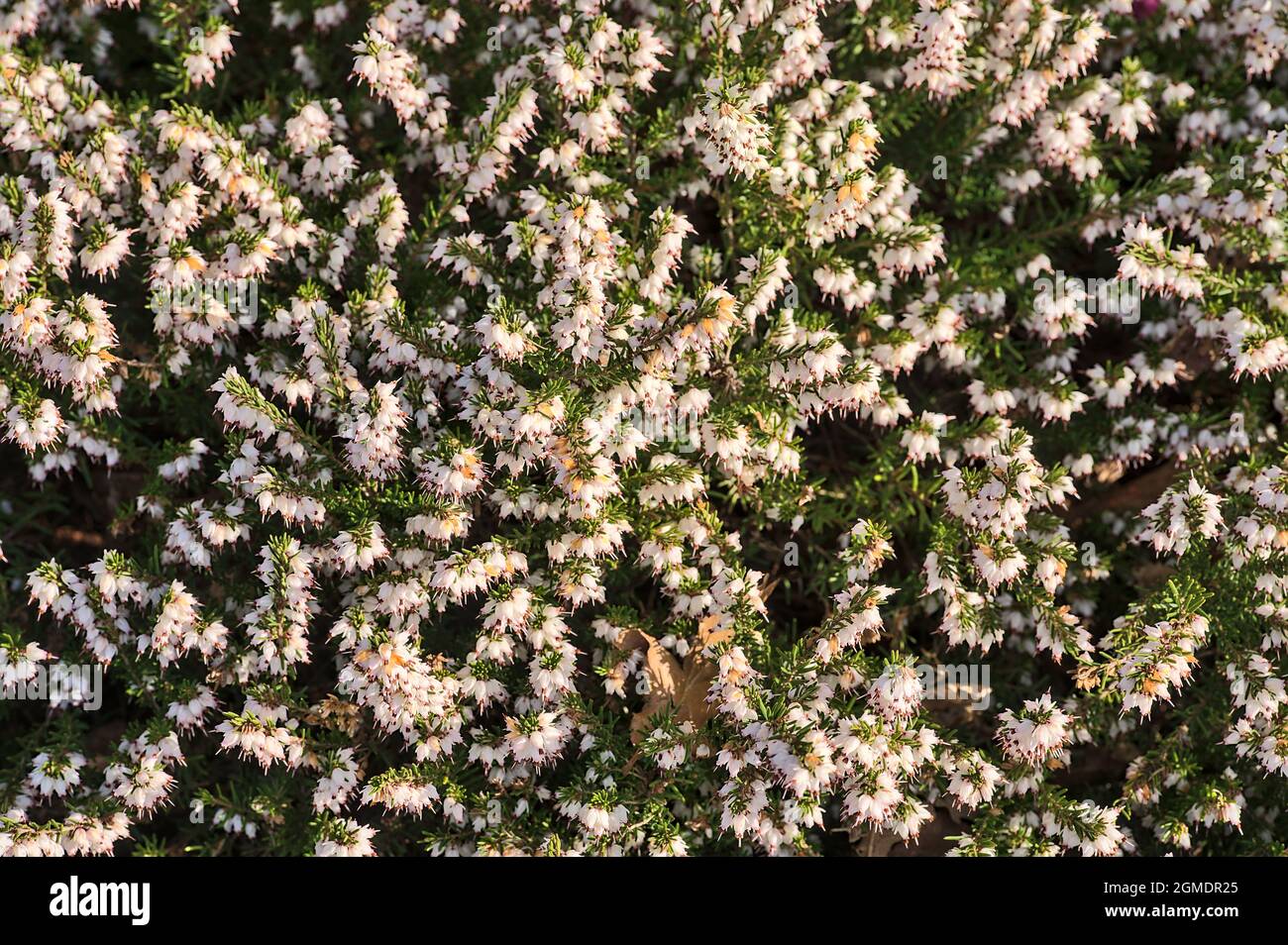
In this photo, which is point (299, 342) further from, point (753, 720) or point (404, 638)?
point (753, 720)

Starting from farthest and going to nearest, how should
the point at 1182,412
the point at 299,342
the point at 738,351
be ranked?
the point at 1182,412 < the point at 738,351 < the point at 299,342

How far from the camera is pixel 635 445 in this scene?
14.8ft

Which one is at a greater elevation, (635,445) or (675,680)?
(635,445)

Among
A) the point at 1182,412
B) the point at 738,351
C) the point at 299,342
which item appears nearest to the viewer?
the point at 299,342

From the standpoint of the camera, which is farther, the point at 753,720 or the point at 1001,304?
the point at 1001,304

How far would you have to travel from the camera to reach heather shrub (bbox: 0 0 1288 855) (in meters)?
4.61

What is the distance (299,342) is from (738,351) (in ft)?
6.35

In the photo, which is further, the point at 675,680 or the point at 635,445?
the point at 675,680

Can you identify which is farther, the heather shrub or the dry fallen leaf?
the dry fallen leaf

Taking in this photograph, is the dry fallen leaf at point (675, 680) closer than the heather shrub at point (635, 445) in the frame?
No

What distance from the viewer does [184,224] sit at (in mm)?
4809

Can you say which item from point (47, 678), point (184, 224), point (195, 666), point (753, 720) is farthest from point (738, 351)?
point (47, 678)

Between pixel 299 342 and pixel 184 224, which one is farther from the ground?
pixel 184 224

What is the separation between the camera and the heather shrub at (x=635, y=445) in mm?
4609
